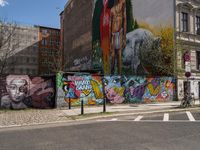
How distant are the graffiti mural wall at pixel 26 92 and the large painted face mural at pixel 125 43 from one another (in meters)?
11.5

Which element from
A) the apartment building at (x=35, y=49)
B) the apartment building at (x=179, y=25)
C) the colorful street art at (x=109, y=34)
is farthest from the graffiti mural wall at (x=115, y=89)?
the apartment building at (x=35, y=49)

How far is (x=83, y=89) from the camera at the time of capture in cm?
1916

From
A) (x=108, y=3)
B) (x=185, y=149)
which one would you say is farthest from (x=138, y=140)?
(x=108, y=3)

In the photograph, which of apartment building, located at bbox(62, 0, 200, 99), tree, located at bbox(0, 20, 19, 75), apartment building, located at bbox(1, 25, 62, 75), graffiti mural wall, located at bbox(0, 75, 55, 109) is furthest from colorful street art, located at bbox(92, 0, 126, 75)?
apartment building, located at bbox(1, 25, 62, 75)

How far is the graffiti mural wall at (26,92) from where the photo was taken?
16469 mm

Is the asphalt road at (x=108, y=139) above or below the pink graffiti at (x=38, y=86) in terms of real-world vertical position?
below

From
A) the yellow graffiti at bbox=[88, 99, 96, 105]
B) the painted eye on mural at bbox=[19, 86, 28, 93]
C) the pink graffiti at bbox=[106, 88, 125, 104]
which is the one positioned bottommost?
the yellow graffiti at bbox=[88, 99, 96, 105]

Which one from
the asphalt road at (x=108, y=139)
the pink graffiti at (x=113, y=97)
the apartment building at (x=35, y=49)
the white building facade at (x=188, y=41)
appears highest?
the apartment building at (x=35, y=49)

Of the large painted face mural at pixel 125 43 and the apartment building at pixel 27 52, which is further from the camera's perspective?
the apartment building at pixel 27 52

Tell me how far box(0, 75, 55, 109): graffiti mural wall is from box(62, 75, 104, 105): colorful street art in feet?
3.63

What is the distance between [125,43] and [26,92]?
15.5 metres

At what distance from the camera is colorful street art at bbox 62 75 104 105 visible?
60.4 ft

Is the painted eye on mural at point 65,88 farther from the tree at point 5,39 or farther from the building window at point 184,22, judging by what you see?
Answer: the tree at point 5,39

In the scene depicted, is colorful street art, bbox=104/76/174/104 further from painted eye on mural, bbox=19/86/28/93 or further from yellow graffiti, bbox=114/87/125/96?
painted eye on mural, bbox=19/86/28/93
